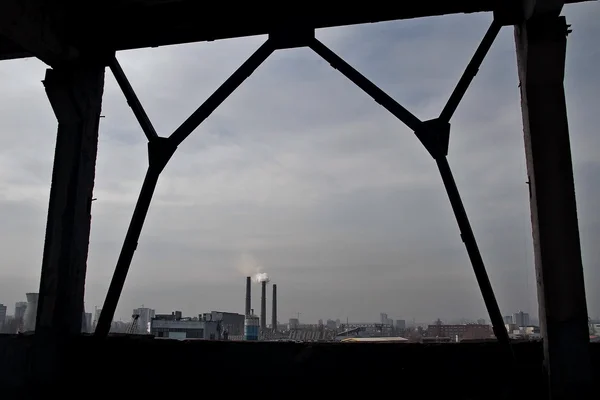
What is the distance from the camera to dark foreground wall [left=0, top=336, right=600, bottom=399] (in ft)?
11.6

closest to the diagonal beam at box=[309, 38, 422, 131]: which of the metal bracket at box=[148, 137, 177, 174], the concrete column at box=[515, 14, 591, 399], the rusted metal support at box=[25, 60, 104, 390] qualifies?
the concrete column at box=[515, 14, 591, 399]

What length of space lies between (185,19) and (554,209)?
3696 mm

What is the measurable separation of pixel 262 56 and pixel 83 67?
1.81 m

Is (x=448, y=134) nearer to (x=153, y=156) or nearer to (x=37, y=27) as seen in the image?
(x=153, y=156)

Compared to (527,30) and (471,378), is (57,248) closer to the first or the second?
(471,378)

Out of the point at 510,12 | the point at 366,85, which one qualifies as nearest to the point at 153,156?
the point at 366,85

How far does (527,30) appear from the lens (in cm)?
369

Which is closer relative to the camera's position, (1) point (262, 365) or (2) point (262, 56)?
(1) point (262, 365)

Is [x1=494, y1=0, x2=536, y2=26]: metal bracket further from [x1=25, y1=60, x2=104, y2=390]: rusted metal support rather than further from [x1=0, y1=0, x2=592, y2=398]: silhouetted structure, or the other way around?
[x1=25, y1=60, x2=104, y2=390]: rusted metal support

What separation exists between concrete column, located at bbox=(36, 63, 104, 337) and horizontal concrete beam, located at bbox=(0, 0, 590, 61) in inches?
13.2

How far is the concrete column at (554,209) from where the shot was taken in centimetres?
328

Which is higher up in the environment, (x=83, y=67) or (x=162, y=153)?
(x=83, y=67)

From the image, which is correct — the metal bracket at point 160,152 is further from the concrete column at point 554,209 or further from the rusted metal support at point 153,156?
the concrete column at point 554,209

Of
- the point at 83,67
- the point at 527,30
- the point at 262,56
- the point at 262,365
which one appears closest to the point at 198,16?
the point at 262,56
